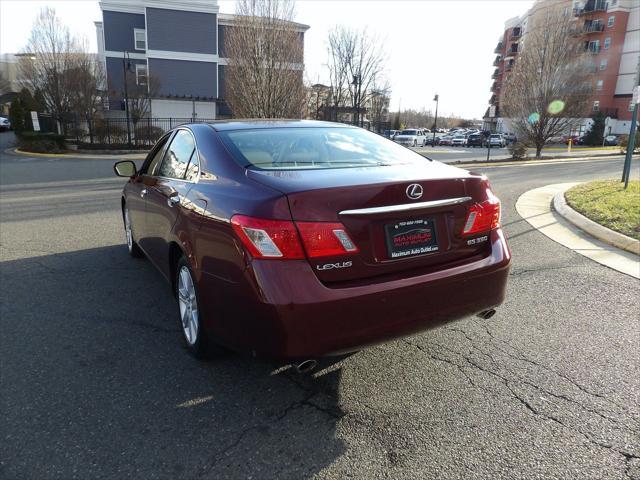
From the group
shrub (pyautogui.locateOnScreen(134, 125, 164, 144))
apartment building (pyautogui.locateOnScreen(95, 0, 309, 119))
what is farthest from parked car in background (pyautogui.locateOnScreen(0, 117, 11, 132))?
shrub (pyautogui.locateOnScreen(134, 125, 164, 144))

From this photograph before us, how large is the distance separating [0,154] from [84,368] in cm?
2518

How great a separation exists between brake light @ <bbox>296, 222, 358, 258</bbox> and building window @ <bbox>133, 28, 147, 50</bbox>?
124 feet

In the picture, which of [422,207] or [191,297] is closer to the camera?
[422,207]

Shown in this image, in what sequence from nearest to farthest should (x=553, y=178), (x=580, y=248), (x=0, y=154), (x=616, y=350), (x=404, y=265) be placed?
1. (x=404, y=265)
2. (x=616, y=350)
3. (x=580, y=248)
4. (x=553, y=178)
5. (x=0, y=154)

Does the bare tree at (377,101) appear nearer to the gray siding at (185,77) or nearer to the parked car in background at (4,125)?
the gray siding at (185,77)

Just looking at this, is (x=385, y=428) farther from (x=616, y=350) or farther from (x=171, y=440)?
(x=616, y=350)

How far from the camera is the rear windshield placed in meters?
3.14

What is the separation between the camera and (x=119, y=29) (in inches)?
1377

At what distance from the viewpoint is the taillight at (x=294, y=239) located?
2.38 meters

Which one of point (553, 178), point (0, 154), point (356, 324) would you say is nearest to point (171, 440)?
point (356, 324)

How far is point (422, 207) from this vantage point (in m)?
2.63

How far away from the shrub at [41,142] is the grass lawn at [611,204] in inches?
962

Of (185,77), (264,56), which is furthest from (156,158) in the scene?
(185,77)

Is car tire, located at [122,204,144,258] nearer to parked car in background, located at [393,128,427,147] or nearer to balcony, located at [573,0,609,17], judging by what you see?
parked car in background, located at [393,128,427,147]
